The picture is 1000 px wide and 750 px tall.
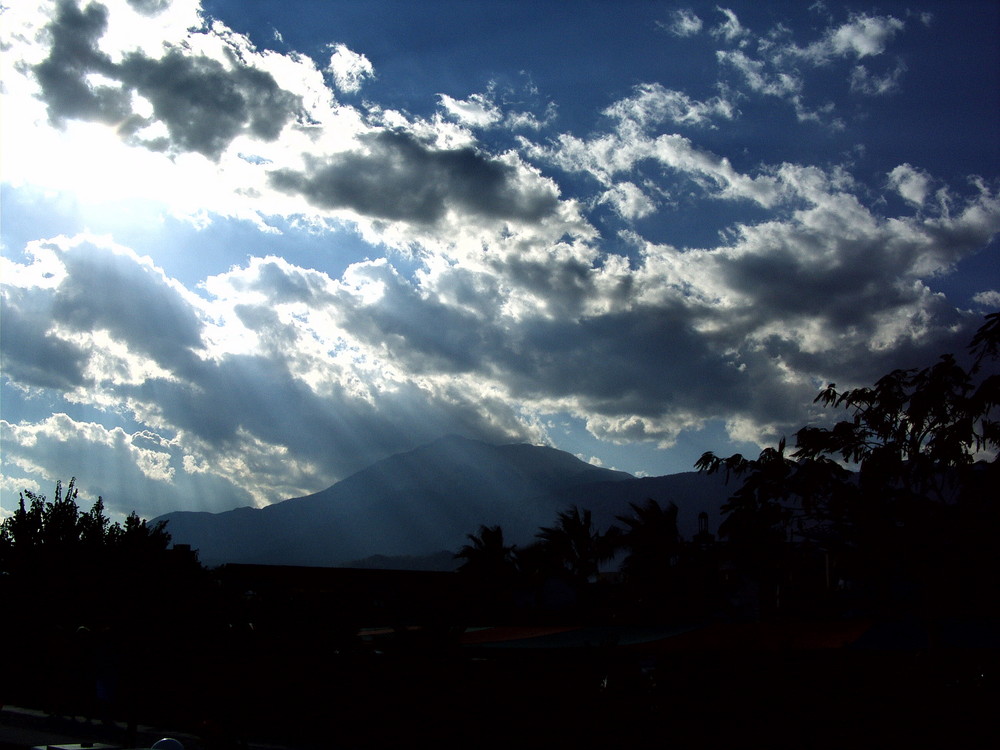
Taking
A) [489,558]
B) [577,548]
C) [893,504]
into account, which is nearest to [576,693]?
[893,504]

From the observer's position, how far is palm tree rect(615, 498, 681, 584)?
115ft

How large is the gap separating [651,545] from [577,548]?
777 centimetres

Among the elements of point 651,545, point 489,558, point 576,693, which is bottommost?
point 576,693

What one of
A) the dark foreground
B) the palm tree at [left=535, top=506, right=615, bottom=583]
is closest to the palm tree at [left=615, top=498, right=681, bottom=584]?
the palm tree at [left=535, top=506, right=615, bottom=583]

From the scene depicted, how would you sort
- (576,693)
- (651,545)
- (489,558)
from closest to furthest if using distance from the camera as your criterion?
1. (576,693)
2. (651,545)
3. (489,558)

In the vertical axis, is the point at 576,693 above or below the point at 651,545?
below

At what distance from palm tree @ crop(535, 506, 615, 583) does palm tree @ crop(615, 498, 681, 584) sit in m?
5.38

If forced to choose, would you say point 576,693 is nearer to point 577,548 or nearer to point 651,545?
point 651,545

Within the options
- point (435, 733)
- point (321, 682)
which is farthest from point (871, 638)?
point (321, 682)

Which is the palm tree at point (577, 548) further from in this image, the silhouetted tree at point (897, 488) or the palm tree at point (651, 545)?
the silhouetted tree at point (897, 488)

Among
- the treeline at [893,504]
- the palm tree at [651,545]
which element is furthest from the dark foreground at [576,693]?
the palm tree at [651,545]

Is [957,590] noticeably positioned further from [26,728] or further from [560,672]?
[26,728]

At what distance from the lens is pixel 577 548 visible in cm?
4281

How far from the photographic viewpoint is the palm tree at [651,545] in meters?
35.0
